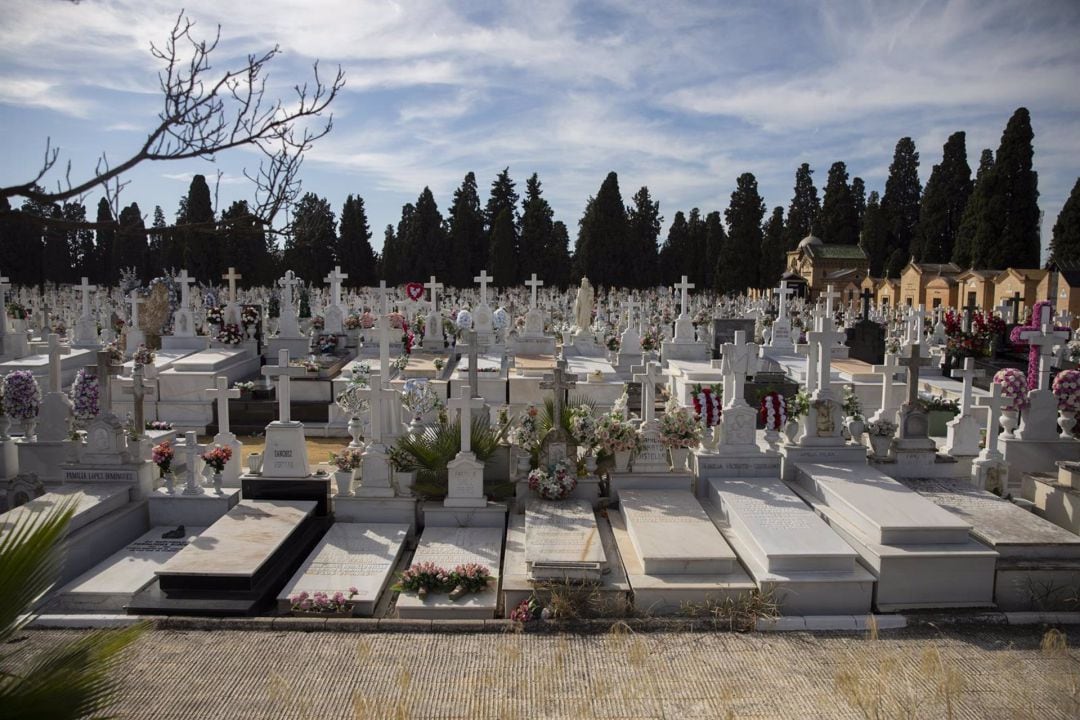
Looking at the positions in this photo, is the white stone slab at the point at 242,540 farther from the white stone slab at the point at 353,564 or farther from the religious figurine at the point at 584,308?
the religious figurine at the point at 584,308

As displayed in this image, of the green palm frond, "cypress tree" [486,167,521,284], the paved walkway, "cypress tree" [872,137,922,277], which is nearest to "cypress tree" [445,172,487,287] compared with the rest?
"cypress tree" [486,167,521,284]

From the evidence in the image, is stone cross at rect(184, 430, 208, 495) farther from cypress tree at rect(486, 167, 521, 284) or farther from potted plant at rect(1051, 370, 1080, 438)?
cypress tree at rect(486, 167, 521, 284)

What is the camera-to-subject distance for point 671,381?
16.5 meters

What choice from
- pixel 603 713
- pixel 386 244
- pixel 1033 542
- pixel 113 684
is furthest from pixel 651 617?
pixel 386 244

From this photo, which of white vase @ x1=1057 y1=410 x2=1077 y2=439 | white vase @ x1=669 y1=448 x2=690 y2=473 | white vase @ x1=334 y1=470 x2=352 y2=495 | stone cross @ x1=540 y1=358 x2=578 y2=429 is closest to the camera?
white vase @ x1=334 y1=470 x2=352 y2=495

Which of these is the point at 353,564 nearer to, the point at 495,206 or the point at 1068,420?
the point at 1068,420

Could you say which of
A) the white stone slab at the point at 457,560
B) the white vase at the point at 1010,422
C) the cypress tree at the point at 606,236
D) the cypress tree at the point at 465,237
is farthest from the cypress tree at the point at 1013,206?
the white stone slab at the point at 457,560

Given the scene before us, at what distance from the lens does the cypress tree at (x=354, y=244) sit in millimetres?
48188

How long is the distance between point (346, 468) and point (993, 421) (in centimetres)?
796

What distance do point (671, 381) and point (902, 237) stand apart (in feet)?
148

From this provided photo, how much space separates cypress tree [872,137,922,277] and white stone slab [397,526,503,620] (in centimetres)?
5347

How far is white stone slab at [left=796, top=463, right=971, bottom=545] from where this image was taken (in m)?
6.62

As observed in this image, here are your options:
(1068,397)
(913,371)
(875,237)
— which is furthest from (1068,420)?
(875,237)

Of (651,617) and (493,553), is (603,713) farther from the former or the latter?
(493,553)
